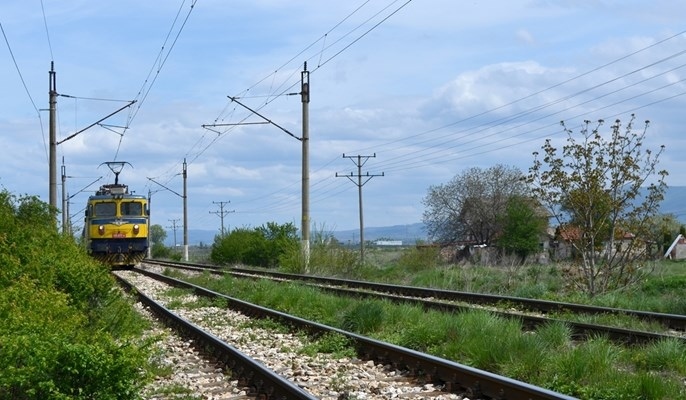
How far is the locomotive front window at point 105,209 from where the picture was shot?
4525cm

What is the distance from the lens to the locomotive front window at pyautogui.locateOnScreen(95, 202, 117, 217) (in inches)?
1781

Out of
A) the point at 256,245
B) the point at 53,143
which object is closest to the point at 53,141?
the point at 53,143

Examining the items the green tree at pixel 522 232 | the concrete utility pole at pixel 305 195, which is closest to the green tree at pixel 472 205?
the green tree at pixel 522 232

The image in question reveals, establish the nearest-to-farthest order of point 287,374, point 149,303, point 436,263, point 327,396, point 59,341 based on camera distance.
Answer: point 59,341, point 327,396, point 287,374, point 149,303, point 436,263

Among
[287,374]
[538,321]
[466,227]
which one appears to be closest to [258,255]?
[466,227]

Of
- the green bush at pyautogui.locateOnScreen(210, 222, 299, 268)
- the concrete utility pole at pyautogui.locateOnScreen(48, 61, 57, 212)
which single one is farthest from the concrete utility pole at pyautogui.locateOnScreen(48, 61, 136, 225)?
the green bush at pyautogui.locateOnScreen(210, 222, 299, 268)

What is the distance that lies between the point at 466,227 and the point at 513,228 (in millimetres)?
18580

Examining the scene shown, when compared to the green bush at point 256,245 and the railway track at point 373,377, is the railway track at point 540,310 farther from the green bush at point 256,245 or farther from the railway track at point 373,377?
the green bush at point 256,245

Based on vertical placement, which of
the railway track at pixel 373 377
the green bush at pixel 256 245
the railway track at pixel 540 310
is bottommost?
the railway track at pixel 373 377

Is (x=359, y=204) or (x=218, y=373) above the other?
(x=359, y=204)

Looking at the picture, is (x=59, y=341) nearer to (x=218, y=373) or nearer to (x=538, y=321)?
(x=218, y=373)

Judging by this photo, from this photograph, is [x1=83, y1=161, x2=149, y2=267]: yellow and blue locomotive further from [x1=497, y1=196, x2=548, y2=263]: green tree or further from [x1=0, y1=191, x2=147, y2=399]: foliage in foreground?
[x1=0, y1=191, x2=147, y2=399]: foliage in foreground

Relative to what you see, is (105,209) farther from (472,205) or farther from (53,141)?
(472,205)

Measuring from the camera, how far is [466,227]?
269ft
